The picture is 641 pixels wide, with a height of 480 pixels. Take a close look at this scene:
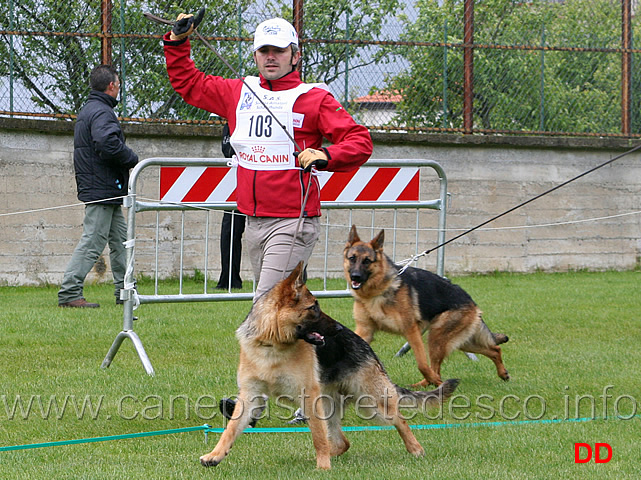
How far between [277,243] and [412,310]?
207 centimetres

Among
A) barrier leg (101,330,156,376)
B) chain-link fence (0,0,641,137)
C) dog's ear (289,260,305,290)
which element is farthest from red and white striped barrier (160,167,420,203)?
chain-link fence (0,0,641,137)

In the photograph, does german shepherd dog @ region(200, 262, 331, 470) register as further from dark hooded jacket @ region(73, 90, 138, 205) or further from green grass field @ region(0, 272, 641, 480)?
dark hooded jacket @ region(73, 90, 138, 205)

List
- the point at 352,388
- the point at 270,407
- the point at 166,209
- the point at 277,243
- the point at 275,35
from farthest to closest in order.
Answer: the point at 166,209 < the point at 270,407 < the point at 277,243 < the point at 275,35 < the point at 352,388

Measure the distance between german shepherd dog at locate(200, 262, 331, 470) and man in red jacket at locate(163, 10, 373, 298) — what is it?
0.53 metres

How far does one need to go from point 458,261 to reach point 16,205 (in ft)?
21.7

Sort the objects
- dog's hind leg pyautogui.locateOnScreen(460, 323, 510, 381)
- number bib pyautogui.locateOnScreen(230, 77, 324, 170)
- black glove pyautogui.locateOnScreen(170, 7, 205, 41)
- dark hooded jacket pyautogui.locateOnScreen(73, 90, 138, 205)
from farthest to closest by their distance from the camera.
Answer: dark hooded jacket pyautogui.locateOnScreen(73, 90, 138, 205) < dog's hind leg pyautogui.locateOnScreen(460, 323, 510, 381) < black glove pyautogui.locateOnScreen(170, 7, 205, 41) < number bib pyautogui.locateOnScreen(230, 77, 324, 170)

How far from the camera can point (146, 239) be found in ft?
40.6

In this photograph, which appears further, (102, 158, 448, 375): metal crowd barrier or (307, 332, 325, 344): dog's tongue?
(102, 158, 448, 375): metal crowd barrier

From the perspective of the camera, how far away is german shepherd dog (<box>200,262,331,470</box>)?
445 centimetres

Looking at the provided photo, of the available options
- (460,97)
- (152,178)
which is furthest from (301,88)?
(460,97)

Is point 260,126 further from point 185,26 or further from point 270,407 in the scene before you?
point 270,407

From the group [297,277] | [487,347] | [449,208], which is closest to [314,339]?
[297,277]

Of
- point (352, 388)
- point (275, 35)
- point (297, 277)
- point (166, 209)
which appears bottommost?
point (352, 388)

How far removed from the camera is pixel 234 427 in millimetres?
4449
